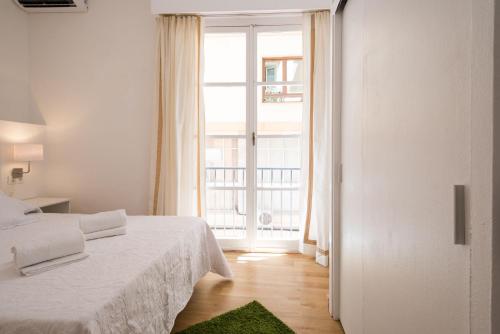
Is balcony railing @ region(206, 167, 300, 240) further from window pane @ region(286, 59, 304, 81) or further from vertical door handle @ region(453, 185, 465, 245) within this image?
vertical door handle @ region(453, 185, 465, 245)

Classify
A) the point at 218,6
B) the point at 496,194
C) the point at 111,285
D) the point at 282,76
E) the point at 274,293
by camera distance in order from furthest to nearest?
1. the point at 282,76
2. the point at 218,6
3. the point at 274,293
4. the point at 111,285
5. the point at 496,194

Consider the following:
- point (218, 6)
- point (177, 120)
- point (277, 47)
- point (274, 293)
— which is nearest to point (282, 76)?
point (277, 47)

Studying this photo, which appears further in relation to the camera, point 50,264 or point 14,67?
point 14,67

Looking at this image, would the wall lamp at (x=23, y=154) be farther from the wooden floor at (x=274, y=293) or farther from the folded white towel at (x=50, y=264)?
the wooden floor at (x=274, y=293)

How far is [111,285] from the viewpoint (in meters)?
1.22

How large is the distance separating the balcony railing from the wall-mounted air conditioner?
2.50 m

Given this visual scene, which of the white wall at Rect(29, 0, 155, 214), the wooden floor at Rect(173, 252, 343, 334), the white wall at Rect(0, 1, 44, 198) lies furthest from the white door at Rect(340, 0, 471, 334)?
the white wall at Rect(0, 1, 44, 198)

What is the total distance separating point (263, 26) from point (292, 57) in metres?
0.51

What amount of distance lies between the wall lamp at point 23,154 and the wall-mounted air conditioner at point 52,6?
1.73 m

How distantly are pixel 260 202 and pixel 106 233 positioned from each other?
2.04m

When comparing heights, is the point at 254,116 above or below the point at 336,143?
above

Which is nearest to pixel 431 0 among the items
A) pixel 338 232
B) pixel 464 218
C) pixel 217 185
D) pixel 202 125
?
pixel 464 218

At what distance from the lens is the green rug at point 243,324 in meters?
1.87

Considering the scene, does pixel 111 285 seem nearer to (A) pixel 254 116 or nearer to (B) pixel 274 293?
(B) pixel 274 293
